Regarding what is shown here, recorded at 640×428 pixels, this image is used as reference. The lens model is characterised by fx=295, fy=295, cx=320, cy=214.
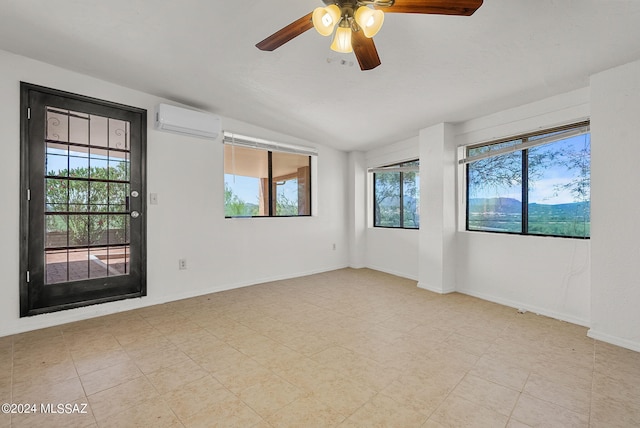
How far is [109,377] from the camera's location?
1932 millimetres

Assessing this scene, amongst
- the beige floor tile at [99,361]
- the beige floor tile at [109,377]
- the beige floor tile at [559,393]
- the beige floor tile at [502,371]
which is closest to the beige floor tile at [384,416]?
the beige floor tile at [502,371]

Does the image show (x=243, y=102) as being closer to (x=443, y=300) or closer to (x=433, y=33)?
(x=433, y=33)

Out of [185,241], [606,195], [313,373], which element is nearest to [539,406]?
[313,373]

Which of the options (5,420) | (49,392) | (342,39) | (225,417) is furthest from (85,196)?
(342,39)

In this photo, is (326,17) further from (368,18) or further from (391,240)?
(391,240)

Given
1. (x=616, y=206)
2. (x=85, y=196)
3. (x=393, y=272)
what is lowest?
(x=393, y=272)

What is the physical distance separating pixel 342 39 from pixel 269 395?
6.96 feet

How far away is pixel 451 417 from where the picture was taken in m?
1.57

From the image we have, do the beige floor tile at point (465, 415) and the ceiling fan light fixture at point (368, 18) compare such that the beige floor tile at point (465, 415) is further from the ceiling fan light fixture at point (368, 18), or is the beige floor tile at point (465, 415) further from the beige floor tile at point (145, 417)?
the ceiling fan light fixture at point (368, 18)

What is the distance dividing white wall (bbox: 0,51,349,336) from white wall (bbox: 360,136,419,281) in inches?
25.7

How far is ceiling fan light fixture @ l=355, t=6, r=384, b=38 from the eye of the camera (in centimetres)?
152

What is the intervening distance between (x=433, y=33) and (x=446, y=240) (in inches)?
101

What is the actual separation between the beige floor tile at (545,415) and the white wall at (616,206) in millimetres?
1326

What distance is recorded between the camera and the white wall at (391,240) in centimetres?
461
